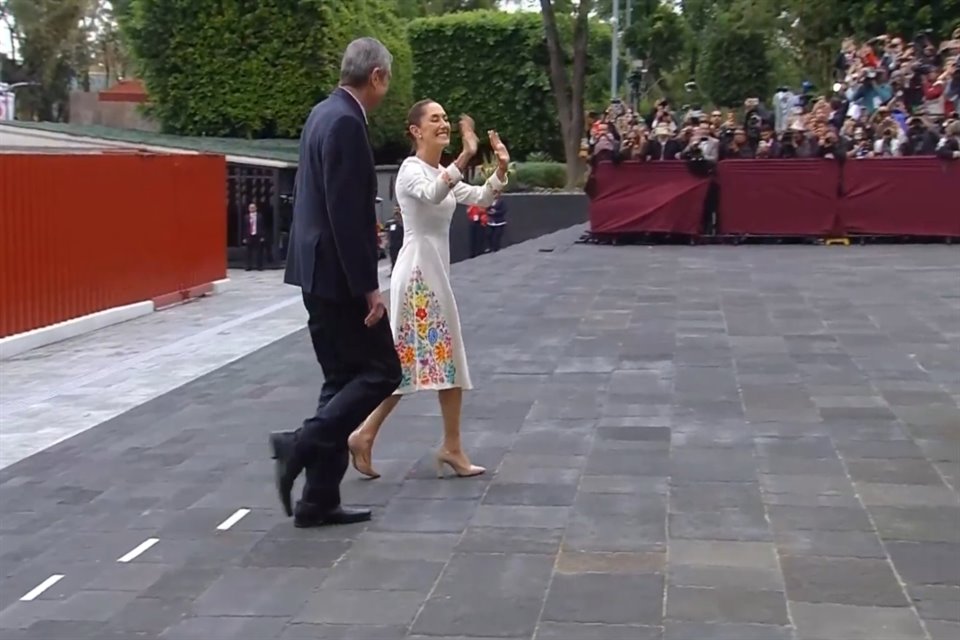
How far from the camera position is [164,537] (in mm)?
5098

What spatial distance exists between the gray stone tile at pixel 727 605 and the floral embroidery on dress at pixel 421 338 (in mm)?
1607

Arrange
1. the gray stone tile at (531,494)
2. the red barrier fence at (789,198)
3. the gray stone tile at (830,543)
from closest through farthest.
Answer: the gray stone tile at (830,543), the gray stone tile at (531,494), the red barrier fence at (789,198)

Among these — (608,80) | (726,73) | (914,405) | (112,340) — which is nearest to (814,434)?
(914,405)

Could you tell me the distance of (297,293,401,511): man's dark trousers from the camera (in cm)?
486

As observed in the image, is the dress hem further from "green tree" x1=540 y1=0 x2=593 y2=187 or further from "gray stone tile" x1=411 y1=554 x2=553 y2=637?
"green tree" x1=540 y1=0 x2=593 y2=187

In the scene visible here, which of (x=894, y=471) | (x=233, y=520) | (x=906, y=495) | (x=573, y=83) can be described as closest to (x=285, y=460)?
(x=233, y=520)

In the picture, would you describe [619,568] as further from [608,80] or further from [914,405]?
[608,80]

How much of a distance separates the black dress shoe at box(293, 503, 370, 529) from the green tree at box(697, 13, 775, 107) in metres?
29.2

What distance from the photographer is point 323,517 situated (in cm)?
506

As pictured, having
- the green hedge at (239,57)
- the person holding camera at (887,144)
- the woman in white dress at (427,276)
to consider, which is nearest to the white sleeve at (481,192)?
the woman in white dress at (427,276)

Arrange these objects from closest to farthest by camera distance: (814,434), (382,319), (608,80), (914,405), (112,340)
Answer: (382,319) → (814,434) → (914,405) → (112,340) → (608,80)

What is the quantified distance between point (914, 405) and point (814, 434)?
37.7 inches

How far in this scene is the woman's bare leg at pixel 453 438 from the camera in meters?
5.62

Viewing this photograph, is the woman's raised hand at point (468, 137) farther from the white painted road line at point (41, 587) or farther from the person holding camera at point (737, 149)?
the person holding camera at point (737, 149)
